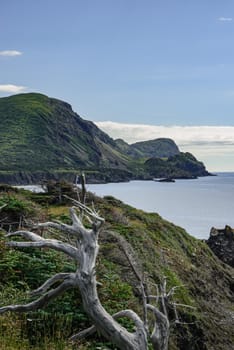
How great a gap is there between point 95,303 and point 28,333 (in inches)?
95.7

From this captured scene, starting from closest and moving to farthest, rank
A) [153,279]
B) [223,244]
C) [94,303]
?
1. [94,303]
2. [153,279]
3. [223,244]

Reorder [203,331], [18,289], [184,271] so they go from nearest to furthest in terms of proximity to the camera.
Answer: [18,289]
[203,331]
[184,271]

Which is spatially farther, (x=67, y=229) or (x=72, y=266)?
(x=72, y=266)

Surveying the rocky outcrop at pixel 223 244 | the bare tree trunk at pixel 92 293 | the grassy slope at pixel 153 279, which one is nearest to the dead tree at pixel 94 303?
the bare tree trunk at pixel 92 293

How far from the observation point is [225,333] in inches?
738

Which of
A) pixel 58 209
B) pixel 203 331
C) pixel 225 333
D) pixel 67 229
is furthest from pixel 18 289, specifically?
pixel 58 209

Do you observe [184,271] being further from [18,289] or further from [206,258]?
[18,289]

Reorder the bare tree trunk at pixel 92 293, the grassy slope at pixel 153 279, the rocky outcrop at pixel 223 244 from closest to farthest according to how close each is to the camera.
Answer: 1. the bare tree trunk at pixel 92 293
2. the grassy slope at pixel 153 279
3. the rocky outcrop at pixel 223 244

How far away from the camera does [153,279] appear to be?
59.4ft

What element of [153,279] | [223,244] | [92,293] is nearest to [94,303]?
[92,293]

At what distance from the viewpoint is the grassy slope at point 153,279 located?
9.87 metres

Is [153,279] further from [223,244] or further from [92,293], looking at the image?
[223,244]

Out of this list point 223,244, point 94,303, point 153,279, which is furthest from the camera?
point 223,244

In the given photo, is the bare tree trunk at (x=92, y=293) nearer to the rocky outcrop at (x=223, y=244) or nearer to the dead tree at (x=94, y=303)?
the dead tree at (x=94, y=303)
